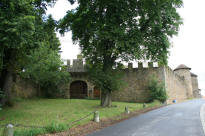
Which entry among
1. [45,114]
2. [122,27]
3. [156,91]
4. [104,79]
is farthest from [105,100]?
[156,91]

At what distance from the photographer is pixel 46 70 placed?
763 inches

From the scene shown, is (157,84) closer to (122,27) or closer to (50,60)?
(122,27)

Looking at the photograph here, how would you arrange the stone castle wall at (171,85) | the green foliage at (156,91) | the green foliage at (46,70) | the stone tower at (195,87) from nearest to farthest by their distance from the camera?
the green foliage at (46,70) → the green foliage at (156,91) → the stone castle wall at (171,85) → the stone tower at (195,87)

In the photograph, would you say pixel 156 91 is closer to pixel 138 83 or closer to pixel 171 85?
pixel 138 83

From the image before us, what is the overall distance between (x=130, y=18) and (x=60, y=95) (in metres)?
16.1

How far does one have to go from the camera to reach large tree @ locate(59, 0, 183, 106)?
40.5 feet

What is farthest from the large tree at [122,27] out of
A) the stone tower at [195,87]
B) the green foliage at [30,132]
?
the stone tower at [195,87]

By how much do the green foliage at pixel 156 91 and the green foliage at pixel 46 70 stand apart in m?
11.0

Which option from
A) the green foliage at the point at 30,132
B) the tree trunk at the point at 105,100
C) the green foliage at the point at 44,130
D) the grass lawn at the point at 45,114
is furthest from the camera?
the tree trunk at the point at 105,100

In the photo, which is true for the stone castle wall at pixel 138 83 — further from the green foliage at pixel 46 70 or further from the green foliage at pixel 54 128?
the green foliage at pixel 54 128

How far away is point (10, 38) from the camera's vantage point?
21.4ft

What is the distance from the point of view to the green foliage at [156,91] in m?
20.0

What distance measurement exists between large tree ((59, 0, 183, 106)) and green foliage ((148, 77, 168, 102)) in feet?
22.1

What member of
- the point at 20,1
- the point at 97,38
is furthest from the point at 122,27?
the point at 20,1
